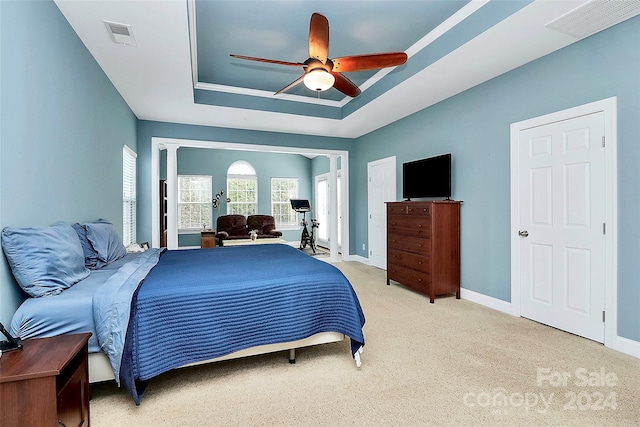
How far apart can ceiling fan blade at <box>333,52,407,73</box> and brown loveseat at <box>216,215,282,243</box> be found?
18.2ft

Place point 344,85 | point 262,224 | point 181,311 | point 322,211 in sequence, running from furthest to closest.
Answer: point 322,211 → point 262,224 → point 344,85 → point 181,311

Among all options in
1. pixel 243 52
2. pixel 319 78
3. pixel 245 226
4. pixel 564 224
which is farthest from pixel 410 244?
pixel 245 226

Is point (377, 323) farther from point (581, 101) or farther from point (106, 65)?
point (106, 65)

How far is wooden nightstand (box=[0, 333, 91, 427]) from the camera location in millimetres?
1228

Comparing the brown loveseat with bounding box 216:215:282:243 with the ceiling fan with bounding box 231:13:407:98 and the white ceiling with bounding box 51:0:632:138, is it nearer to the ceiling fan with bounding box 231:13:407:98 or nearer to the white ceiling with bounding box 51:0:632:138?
the white ceiling with bounding box 51:0:632:138

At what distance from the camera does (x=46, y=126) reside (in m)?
2.12

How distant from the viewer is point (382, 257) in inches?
227

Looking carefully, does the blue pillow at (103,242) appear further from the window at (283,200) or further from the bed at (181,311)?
the window at (283,200)

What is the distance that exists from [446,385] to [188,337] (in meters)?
1.68

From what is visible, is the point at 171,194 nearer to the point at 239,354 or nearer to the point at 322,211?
the point at 239,354

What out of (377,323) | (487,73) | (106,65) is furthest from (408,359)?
(106,65)

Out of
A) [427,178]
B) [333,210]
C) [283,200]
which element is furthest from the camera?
[283,200]

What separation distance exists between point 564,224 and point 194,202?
25.9 ft

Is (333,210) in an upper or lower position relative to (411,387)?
upper
